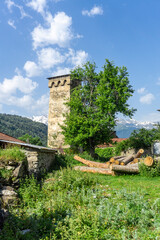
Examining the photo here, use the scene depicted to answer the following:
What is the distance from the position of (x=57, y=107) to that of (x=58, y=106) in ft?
0.83

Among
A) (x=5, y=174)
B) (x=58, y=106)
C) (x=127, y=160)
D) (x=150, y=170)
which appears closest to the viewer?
(x=5, y=174)

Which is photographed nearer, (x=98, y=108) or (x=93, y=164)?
(x=93, y=164)

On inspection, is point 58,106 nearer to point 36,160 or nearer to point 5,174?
point 36,160

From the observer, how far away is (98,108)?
23.4 m

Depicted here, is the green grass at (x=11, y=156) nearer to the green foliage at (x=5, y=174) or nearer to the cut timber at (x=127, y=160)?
the green foliage at (x=5, y=174)

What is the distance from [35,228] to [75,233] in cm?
113

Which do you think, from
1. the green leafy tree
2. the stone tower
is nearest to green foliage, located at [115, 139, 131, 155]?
the green leafy tree

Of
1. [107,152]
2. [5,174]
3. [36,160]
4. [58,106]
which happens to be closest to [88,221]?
[5,174]

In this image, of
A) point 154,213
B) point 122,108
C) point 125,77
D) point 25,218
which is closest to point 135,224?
point 154,213

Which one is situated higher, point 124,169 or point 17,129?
point 17,129

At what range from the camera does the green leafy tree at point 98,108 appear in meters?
22.5

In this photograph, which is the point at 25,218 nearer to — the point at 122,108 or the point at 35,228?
the point at 35,228

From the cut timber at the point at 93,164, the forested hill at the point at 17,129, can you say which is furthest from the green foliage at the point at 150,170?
the forested hill at the point at 17,129

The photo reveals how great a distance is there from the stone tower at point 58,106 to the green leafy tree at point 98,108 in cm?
1022
